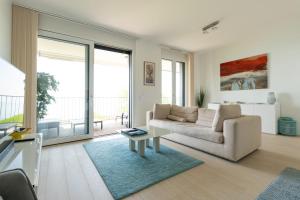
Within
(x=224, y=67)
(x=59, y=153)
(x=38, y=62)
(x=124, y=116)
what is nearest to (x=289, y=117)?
(x=224, y=67)

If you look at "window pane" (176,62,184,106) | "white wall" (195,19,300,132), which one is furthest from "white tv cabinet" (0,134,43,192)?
"white wall" (195,19,300,132)

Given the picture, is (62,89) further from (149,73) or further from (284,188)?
(284,188)

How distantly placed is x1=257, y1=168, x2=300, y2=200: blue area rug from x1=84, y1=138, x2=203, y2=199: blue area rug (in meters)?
0.81

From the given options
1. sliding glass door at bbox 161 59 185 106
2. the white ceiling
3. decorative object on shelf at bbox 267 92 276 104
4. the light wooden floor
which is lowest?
the light wooden floor

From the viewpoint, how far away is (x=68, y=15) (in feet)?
9.87

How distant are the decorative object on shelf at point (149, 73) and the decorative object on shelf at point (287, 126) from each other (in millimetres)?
3535

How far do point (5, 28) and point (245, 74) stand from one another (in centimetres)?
565

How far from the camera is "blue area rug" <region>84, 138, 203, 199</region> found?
163cm

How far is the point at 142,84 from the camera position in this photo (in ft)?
14.5

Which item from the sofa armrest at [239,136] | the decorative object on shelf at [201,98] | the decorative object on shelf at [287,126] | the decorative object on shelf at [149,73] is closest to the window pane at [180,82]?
the decorative object on shelf at [201,98]

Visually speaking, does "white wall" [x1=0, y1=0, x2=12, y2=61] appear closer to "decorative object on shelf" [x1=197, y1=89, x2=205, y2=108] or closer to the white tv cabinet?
the white tv cabinet

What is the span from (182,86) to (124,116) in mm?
2501

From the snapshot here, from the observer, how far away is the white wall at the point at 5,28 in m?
2.13

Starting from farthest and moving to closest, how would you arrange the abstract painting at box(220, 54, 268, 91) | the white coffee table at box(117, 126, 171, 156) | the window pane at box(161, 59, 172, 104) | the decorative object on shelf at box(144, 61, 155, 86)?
1. the window pane at box(161, 59, 172, 104)
2. the decorative object on shelf at box(144, 61, 155, 86)
3. the abstract painting at box(220, 54, 268, 91)
4. the white coffee table at box(117, 126, 171, 156)
